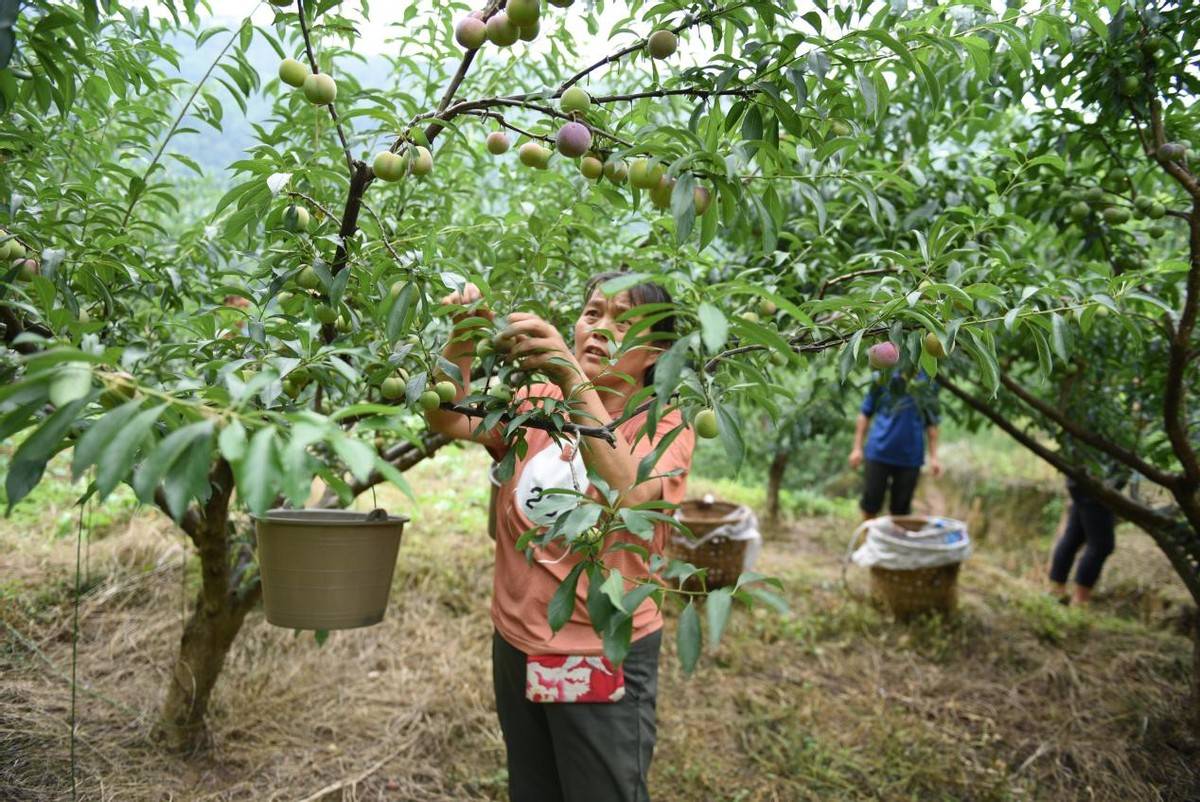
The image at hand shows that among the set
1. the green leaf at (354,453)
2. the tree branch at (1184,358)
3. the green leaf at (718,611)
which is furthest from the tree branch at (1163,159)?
the green leaf at (354,453)

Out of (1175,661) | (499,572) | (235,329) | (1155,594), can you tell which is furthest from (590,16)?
(1155,594)

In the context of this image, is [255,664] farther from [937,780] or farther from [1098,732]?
[1098,732]

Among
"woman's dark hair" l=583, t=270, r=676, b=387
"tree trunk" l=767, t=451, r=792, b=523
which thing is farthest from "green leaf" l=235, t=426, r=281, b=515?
"tree trunk" l=767, t=451, r=792, b=523

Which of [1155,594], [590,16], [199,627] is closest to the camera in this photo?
[590,16]

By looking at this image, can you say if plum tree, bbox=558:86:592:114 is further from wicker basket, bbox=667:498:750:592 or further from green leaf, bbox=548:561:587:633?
wicker basket, bbox=667:498:750:592

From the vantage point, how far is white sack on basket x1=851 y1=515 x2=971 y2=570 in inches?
141

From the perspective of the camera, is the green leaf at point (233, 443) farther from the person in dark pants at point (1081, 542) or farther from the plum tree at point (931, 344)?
the person in dark pants at point (1081, 542)

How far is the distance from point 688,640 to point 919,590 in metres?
3.31

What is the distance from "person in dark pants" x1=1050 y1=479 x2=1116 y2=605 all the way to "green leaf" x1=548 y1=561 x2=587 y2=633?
350cm

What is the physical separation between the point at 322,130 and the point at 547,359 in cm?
84

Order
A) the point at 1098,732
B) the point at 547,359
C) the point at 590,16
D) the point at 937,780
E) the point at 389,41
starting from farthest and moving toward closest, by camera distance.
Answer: the point at 1098,732 → the point at 937,780 → the point at 389,41 → the point at 590,16 → the point at 547,359

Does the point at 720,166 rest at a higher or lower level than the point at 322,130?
lower

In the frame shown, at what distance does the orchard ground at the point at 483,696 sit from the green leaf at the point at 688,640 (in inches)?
69.3

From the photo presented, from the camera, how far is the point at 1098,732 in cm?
272
